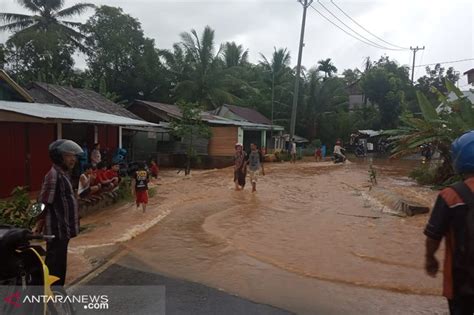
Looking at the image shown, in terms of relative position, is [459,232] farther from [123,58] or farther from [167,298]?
[123,58]

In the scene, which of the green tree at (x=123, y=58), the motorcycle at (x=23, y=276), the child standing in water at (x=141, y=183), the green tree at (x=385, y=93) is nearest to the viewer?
the motorcycle at (x=23, y=276)

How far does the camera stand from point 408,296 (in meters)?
5.57

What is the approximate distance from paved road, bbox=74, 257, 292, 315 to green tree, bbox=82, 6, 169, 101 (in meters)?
32.9

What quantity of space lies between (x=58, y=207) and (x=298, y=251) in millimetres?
4595

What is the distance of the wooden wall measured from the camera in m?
25.7

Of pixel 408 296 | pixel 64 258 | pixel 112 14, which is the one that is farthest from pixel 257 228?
pixel 112 14

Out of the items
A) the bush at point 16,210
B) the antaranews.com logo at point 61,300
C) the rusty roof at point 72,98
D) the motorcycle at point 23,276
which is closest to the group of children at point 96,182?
the bush at point 16,210

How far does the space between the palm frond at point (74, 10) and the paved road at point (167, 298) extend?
3131 centimetres

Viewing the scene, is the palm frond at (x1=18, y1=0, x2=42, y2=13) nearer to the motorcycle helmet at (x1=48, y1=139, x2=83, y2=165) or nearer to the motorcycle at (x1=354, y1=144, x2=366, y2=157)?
the motorcycle at (x1=354, y1=144, x2=366, y2=157)

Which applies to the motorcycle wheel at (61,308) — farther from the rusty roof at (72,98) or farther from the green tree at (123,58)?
the green tree at (123,58)

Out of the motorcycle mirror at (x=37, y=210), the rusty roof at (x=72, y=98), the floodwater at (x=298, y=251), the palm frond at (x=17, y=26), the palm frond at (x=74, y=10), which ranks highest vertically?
the palm frond at (x=74, y=10)

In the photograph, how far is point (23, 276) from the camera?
11.8 feet

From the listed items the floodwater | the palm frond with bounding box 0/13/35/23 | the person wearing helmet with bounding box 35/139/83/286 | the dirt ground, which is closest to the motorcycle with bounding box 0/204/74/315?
the person wearing helmet with bounding box 35/139/83/286

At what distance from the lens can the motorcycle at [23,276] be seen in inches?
135
